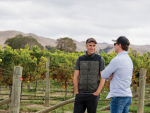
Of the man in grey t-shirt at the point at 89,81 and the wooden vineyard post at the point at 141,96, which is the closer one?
the man in grey t-shirt at the point at 89,81

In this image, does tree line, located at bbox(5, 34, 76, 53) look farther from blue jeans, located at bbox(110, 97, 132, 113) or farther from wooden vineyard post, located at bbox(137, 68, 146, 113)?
blue jeans, located at bbox(110, 97, 132, 113)

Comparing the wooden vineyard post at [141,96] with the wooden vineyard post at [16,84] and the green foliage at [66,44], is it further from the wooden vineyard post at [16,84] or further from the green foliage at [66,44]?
the green foliage at [66,44]

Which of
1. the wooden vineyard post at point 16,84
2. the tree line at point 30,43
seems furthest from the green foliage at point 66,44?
the wooden vineyard post at point 16,84

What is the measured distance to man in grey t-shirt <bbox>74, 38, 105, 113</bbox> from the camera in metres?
3.42

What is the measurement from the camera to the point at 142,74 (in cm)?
730

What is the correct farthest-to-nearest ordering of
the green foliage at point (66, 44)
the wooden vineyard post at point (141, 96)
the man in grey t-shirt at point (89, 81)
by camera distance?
the green foliage at point (66, 44) → the wooden vineyard post at point (141, 96) → the man in grey t-shirt at point (89, 81)

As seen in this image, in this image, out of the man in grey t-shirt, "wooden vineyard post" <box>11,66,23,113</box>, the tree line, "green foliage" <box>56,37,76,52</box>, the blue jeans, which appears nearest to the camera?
the blue jeans

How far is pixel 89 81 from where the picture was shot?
342 centimetres

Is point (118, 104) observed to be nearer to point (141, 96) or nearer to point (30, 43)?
point (141, 96)

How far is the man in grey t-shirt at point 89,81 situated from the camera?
342 centimetres

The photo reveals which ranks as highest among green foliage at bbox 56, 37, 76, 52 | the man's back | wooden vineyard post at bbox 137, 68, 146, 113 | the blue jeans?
green foliage at bbox 56, 37, 76, 52

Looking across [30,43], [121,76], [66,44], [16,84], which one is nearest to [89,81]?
[121,76]

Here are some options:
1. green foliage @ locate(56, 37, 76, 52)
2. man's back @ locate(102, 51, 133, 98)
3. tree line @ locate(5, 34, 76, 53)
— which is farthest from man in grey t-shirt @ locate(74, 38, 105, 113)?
green foliage @ locate(56, 37, 76, 52)

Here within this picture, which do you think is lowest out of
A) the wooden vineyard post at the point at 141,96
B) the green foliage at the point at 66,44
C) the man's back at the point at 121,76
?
the wooden vineyard post at the point at 141,96
